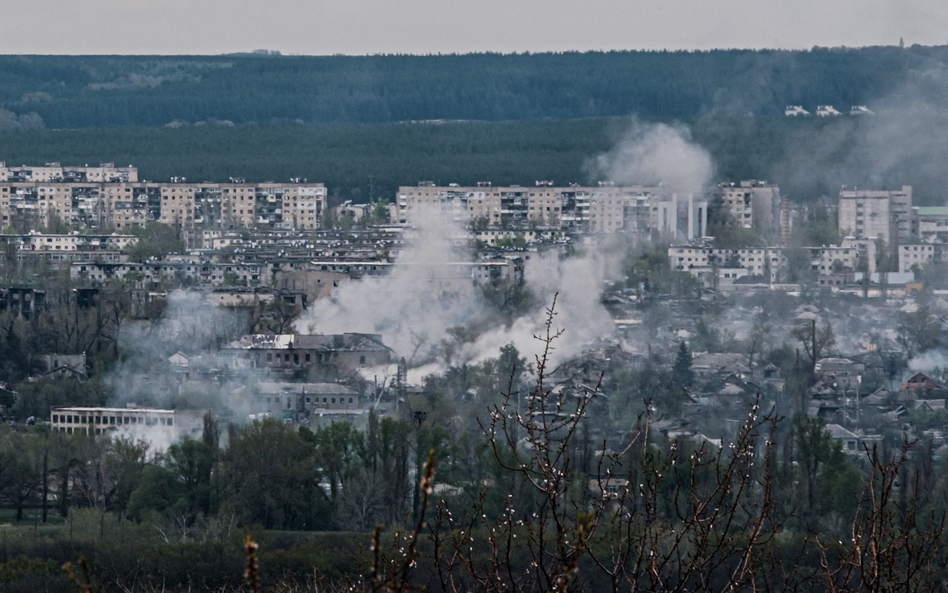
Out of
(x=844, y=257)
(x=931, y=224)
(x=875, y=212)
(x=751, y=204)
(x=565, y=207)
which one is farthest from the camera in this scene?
(x=565, y=207)

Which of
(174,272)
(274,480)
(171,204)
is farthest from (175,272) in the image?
(274,480)

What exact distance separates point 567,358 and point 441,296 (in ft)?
25.1

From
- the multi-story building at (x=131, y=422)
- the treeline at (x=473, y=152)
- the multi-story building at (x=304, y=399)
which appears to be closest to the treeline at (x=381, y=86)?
the treeline at (x=473, y=152)

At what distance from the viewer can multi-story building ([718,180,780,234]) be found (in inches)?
1837

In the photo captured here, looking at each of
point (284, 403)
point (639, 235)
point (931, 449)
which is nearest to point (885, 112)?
point (639, 235)

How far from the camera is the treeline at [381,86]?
2928 inches

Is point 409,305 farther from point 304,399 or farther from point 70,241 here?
point 70,241

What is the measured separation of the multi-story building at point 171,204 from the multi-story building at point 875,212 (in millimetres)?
11922

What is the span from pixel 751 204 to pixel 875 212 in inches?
115

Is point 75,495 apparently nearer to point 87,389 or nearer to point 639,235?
point 87,389

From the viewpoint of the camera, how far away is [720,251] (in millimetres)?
40656

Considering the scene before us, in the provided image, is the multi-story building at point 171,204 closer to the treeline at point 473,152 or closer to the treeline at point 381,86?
the treeline at point 473,152

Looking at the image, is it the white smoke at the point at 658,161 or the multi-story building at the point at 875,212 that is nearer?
the multi-story building at the point at 875,212

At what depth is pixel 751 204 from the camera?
4744 cm
